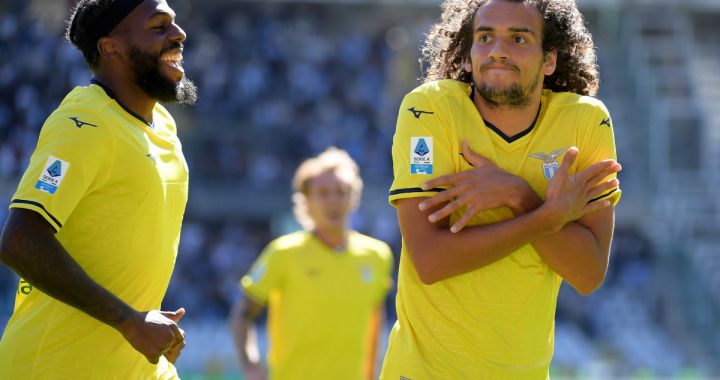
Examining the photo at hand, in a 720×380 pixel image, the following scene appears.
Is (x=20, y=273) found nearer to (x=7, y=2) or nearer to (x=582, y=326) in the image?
(x=582, y=326)

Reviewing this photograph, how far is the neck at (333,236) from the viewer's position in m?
7.84

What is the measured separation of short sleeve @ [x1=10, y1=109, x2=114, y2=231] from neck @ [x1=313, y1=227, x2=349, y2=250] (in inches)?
152

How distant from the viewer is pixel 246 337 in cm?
737

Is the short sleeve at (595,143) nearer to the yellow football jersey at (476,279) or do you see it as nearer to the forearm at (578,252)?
the yellow football jersey at (476,279)

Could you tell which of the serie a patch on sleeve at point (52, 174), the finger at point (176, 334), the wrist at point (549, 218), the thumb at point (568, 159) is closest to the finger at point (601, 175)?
the thumb at point (568, 159)

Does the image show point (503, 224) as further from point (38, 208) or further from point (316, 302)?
point (316, 302)

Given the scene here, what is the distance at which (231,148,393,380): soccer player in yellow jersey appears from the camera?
7.31m

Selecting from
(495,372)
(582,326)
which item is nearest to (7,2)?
(582,326)

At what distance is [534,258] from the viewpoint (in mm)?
4090

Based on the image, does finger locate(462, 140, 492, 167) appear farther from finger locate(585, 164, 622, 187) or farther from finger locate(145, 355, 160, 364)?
finger locate(145, 355, 160, 364)

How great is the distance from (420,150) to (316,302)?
11.6 feet

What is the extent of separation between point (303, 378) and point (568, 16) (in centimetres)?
366

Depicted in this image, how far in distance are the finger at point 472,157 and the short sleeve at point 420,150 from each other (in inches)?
1.8

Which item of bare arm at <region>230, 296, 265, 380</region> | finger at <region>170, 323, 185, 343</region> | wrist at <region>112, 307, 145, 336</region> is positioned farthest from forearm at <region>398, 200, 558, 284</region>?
bare arm at <region>230, 296, 265, 380</region>
